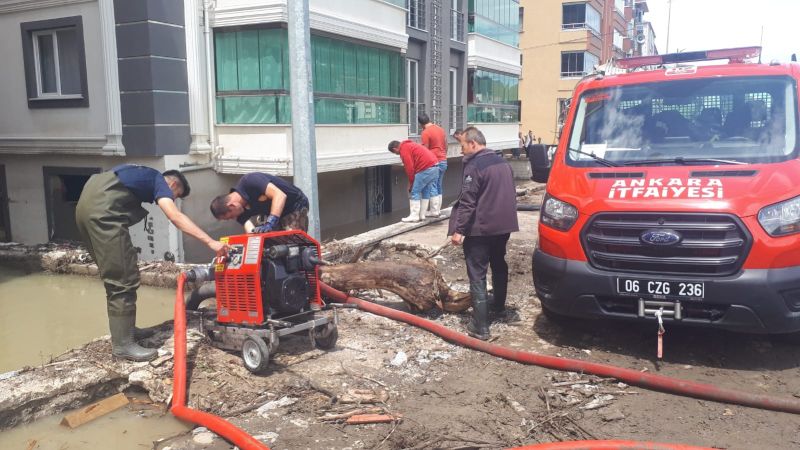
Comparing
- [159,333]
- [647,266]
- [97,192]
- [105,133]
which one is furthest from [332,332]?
[105,133]

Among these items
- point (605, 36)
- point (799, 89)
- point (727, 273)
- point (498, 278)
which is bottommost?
point (498, 278)

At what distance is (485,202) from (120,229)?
2986mm

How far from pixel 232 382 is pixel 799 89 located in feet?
16.5

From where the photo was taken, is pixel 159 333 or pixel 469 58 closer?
pixel 159 333

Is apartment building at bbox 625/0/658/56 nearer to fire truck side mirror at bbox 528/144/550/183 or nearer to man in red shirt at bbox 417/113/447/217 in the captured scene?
man in red shirt at bbox 417/113/447/217

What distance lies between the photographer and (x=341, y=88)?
13070mm

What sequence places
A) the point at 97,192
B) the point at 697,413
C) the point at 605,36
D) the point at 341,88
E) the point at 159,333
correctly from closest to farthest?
the point at 697,413
the point at 97,192
the point at 159,333
the point at 341,88
the point at 605,36

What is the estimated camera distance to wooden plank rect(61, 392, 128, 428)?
165 inches

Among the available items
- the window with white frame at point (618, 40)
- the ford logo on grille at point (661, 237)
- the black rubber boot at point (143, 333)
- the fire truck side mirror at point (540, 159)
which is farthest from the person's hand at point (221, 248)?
the window with white frame at point (618, 40)

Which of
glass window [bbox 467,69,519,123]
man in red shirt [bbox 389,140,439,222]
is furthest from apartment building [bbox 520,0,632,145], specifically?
man in red shirt [bbox 389,140,439,222]

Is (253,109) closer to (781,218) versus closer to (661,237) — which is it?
(661,237)

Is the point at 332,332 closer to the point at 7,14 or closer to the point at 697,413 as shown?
the point at 697,413

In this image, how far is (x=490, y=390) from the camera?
4.45 m

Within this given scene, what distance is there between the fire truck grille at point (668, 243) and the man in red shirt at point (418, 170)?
6618 millimetres
